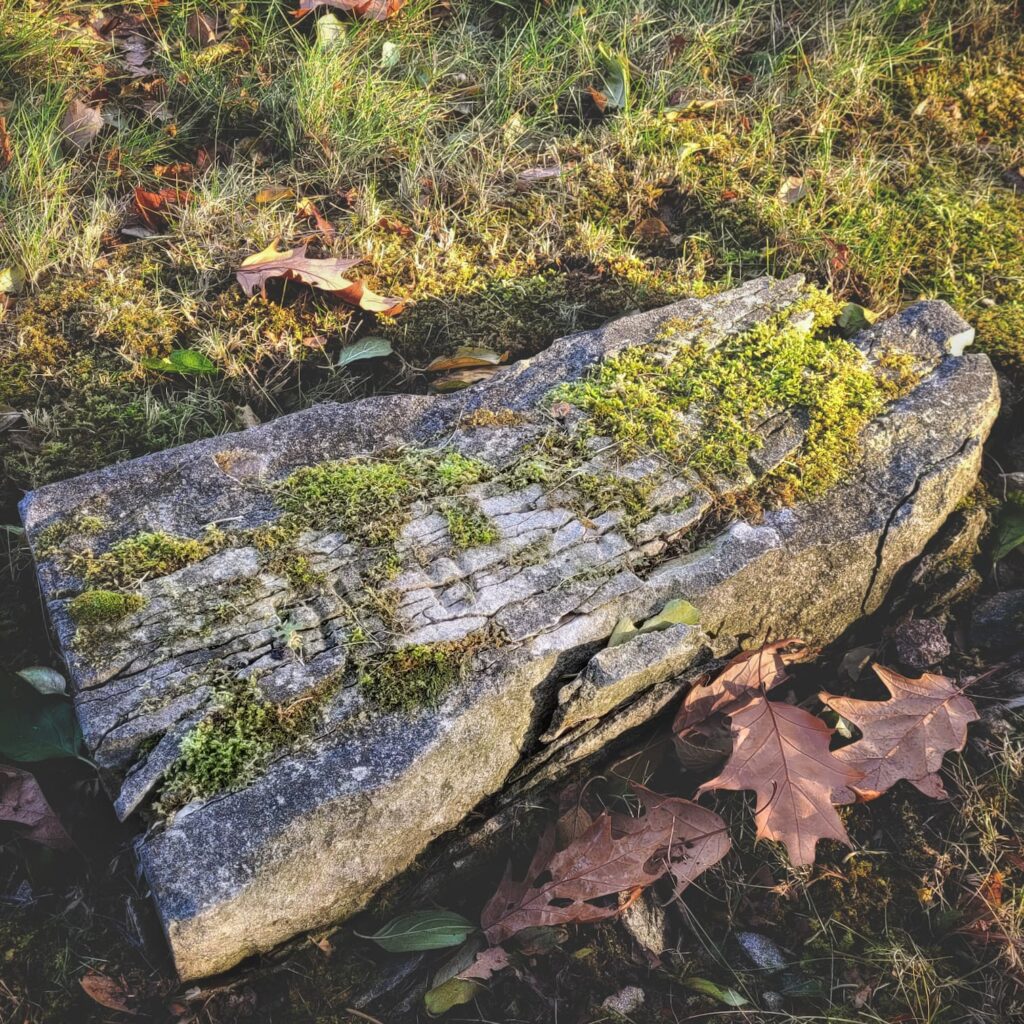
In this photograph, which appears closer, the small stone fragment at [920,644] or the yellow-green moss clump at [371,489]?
the yellow-green moss clump at [371,489]

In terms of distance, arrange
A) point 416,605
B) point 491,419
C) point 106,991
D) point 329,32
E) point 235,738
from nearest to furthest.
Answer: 1. point 235,738
2. point 106,991
3. point 416,605
4. point 491,419
5. point 329,32

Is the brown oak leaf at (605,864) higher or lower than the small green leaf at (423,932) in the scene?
higher

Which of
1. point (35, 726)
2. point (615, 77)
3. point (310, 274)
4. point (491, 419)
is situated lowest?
point (35, 726)

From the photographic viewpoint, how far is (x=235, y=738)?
6.20 ft

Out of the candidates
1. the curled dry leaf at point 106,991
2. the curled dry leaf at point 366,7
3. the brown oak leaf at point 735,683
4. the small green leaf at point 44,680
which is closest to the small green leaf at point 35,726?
the small green leaf at point 44,680

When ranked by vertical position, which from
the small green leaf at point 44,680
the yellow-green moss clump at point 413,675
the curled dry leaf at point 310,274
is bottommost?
the small green leaf at point 44,680

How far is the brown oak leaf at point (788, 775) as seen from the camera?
2.17 meters

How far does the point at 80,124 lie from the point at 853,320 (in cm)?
307

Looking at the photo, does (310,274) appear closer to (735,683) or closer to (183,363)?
(183,363)

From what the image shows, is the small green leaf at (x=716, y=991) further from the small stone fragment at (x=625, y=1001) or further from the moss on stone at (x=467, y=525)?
the moss on stone at (x=467, y=525)

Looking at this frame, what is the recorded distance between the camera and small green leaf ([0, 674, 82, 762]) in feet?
7.17

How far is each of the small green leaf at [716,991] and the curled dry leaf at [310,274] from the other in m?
2.33

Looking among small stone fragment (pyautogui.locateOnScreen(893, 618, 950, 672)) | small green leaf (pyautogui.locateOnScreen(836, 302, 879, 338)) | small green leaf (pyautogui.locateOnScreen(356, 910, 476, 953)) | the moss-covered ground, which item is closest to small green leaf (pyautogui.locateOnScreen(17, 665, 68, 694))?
the moss-covered ground

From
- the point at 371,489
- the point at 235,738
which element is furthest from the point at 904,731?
the point at 235,738
